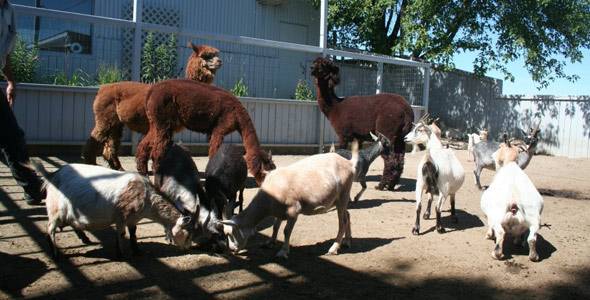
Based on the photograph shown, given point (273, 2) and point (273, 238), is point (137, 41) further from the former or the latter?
point (273, 2)

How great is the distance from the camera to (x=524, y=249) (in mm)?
5551

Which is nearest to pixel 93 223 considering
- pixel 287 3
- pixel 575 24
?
pixel 287 3

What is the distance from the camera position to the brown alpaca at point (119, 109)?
7660 mm

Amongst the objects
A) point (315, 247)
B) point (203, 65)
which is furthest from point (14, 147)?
point (315, 247)

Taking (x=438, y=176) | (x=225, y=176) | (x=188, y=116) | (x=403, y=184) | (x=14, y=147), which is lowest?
(x=403, y=184)

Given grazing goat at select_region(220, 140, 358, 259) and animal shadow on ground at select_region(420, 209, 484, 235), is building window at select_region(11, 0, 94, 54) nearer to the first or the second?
grazing goat at select_region(220, 140, 358, 259)

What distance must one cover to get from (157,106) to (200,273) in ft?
9.86

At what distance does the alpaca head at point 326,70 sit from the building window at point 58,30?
7.52 metres

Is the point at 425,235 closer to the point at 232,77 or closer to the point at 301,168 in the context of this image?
the point at 301,168

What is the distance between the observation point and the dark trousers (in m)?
5.51

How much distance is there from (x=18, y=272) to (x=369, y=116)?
6292 mm

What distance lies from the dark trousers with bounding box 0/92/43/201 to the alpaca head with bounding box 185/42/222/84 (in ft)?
9.47

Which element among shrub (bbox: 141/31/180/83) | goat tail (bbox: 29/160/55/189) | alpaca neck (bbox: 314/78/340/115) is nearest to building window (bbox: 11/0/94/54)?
shrub (bbox: 141/31/180/83)

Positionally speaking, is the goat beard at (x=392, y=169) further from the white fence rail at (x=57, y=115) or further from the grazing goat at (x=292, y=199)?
the white fence rail at (x=57, y=115)
